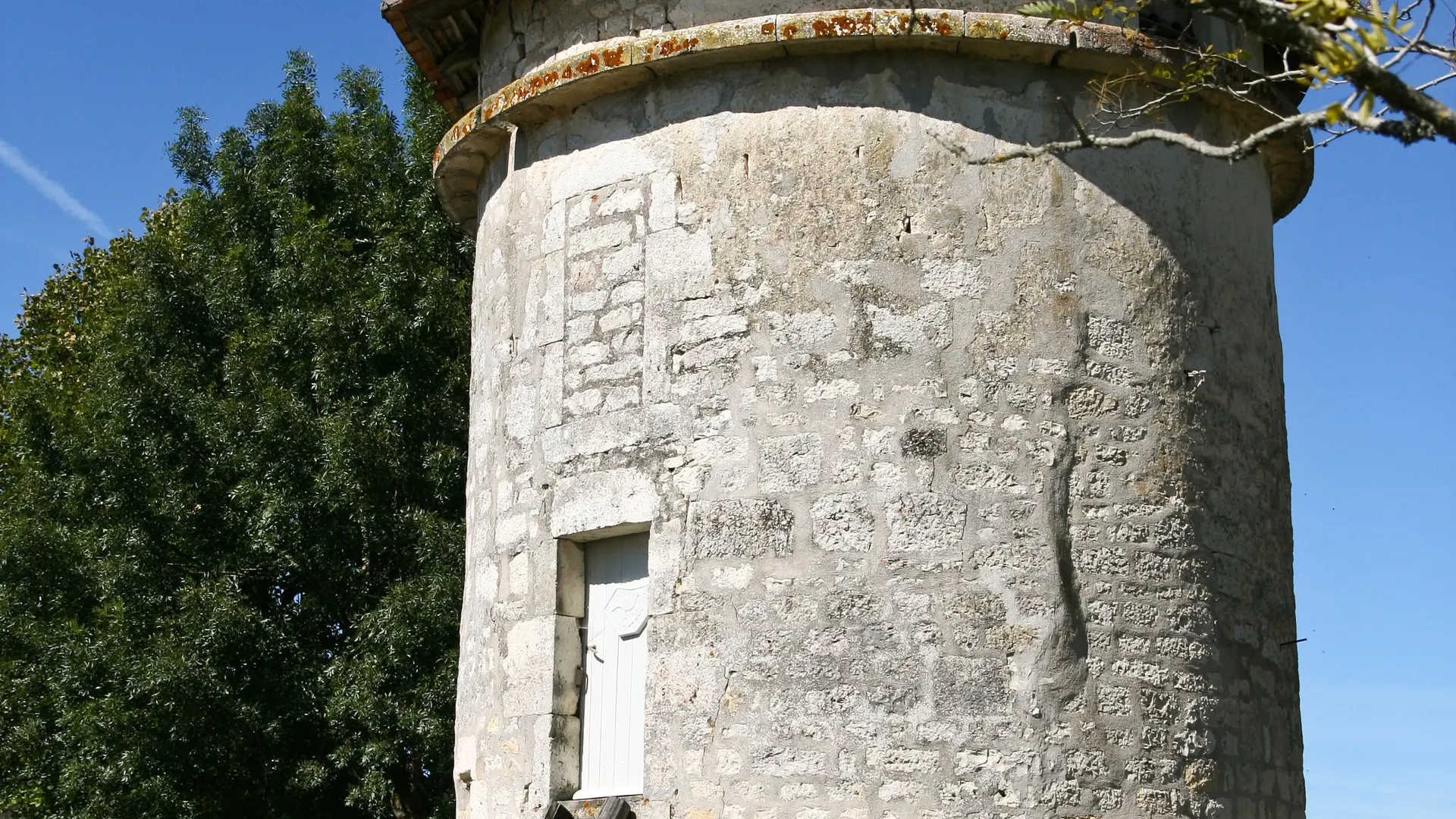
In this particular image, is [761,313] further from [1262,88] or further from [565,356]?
[1262,88]

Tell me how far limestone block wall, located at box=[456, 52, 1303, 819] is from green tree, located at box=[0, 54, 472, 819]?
18.8 feet

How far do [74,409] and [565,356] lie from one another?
29.9 feet

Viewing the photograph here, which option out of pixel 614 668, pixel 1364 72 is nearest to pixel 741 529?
pixel 614 668

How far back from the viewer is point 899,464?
21.4ft

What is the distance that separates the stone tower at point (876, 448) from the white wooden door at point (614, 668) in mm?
15

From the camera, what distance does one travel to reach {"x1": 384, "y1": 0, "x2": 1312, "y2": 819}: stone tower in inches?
250

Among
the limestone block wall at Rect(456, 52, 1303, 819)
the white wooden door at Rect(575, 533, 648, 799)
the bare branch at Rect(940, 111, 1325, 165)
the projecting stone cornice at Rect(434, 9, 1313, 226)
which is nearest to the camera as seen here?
the bare branch at Rect(940, 111, 1325, 165)

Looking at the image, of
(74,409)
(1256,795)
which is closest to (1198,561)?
(1256,795)

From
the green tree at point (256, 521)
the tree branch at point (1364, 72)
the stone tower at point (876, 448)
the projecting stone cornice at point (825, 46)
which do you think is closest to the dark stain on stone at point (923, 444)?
the stone tower at point (876, 448)

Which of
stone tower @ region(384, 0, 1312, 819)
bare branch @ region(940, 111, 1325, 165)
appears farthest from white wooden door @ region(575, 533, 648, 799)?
bare branch @ region(940, 111, 1325, 165)

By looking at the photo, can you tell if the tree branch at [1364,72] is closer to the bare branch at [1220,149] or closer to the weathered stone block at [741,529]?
the bare branch at [1220,149]

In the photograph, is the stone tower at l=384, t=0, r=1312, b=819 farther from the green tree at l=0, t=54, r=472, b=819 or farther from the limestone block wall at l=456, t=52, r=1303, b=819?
the green tree at l=0, t=54, r=472, b=819

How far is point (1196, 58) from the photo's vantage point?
7.09 metres

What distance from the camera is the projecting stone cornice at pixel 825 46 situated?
267 inches
